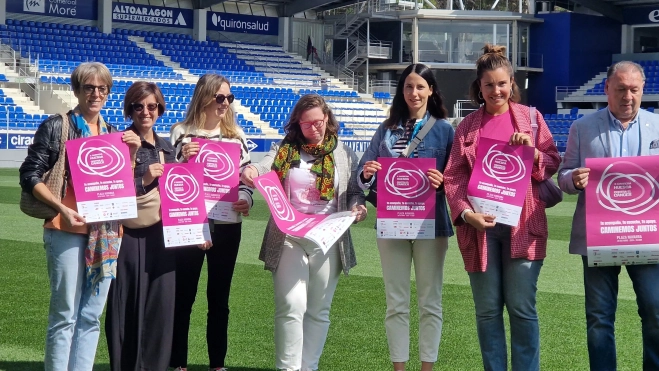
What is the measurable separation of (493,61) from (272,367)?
8.38 ft

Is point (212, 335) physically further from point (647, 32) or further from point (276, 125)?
point (647, 32)

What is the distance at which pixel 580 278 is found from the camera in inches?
393

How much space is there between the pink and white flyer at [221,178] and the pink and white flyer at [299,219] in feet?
1.04

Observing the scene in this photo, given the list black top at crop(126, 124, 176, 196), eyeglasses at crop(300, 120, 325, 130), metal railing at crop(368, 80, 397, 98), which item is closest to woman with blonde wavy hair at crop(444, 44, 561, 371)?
eyeglasses at crop(300, 120, 325, 130)

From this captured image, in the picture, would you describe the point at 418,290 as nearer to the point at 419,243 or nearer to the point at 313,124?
the point at 419,243

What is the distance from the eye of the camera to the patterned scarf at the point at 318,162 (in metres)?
5.61

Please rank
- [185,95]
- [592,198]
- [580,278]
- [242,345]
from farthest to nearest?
1. [185,95]
2. [580,278]
3. [242,345]
4. [592,198]

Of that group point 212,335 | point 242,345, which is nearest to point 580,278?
point 242,345

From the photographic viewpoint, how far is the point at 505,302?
5.14m

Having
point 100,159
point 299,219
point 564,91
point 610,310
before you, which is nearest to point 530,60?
point 564,91

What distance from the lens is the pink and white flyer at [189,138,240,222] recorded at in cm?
571

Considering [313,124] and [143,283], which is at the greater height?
[313,124]

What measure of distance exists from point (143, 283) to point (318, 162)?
1248 millimetres

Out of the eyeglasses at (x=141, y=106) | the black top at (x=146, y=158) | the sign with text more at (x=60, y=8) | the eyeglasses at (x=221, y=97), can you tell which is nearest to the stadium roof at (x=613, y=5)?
the sign with text more at (x=60, y=8)
